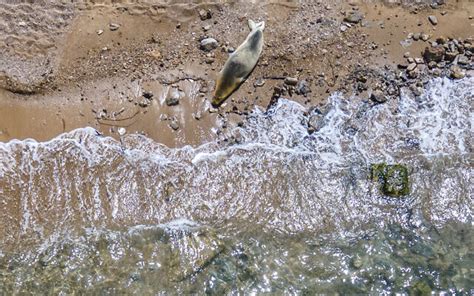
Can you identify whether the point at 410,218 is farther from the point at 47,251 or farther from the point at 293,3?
the point at 47,251

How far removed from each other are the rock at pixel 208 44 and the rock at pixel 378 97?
2.26 m

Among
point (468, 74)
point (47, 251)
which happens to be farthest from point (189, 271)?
point (468, 74)

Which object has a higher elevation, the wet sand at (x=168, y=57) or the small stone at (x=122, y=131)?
the wet sand at (x=168, y=57)

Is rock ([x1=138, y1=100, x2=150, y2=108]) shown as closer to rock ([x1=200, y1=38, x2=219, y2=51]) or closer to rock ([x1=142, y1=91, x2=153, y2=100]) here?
rock ([x1=142, y1=91, x2=153, y2=100])

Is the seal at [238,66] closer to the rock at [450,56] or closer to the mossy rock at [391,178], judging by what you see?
the mossy rock at [391,178]

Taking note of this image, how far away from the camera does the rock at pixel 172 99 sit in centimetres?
776

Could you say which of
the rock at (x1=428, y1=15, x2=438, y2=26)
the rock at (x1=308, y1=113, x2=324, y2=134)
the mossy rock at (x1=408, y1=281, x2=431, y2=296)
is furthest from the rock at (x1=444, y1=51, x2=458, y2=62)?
the mossy rock at (x1=408, y1=281, x2=431, y2=296)

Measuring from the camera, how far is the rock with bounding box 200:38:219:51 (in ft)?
26.1

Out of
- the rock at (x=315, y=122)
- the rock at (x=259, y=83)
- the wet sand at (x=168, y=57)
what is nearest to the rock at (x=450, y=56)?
the wet sand at (x=168, y=57)

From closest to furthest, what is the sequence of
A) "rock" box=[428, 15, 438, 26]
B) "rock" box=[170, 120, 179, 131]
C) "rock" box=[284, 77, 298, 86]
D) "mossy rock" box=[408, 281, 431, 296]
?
"mossy rock" box=[408, 281, 431, 296]
"rock" box=[170, 120, 179, 131]
"rock" box=[284, 77, 298, 86]
"rock" box=[428, 15, 438, 26]

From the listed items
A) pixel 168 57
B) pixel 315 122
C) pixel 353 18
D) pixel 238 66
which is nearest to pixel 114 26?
pixel 168 57

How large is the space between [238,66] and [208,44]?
579mm

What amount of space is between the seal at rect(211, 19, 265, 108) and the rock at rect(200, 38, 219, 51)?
318mm

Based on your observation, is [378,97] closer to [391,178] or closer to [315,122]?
[315,122]
